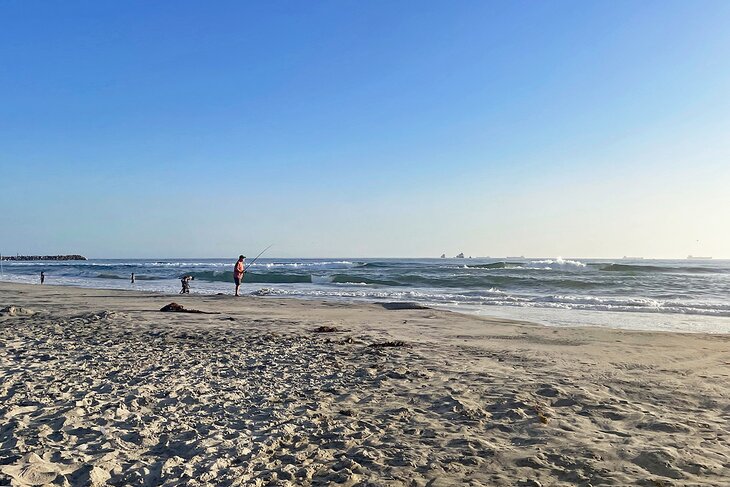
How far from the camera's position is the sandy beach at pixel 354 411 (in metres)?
3.61

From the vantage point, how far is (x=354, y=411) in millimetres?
4934

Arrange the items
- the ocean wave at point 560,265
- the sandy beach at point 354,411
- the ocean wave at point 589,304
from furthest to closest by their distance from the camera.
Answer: the ocean wave at point 560,265 < the ocean wave at point 589,304 < the sandy beach at point 354,411

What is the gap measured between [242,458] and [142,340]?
559 cm

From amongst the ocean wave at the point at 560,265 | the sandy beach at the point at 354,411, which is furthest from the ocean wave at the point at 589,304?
the ocean wave at the point at 560,265

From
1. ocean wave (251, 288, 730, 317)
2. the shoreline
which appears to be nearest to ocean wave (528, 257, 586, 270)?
ocean wave (251, 288, 730, 317)

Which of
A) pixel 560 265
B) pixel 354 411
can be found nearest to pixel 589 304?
pixel 354 411

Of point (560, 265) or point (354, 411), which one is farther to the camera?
point (560, 265)

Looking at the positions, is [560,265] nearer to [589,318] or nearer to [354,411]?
[589,318]

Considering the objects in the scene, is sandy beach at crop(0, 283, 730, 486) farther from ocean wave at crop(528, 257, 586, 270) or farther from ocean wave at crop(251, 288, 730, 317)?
ocean wave at crop(528, 257, 586, 270)

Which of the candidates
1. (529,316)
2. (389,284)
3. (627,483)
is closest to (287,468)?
(627,483)

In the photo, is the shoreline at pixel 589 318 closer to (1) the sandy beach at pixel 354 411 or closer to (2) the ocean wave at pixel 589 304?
(2) the ocean wave at pixel 589 304

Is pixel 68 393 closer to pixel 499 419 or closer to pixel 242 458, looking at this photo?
pixel 242 458

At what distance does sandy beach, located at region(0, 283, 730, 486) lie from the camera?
142 inches

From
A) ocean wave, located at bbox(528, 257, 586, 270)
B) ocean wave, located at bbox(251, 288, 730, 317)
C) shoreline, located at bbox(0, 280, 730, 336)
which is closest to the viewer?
shoreline, located at bbox(0, 280, 730, 336)
